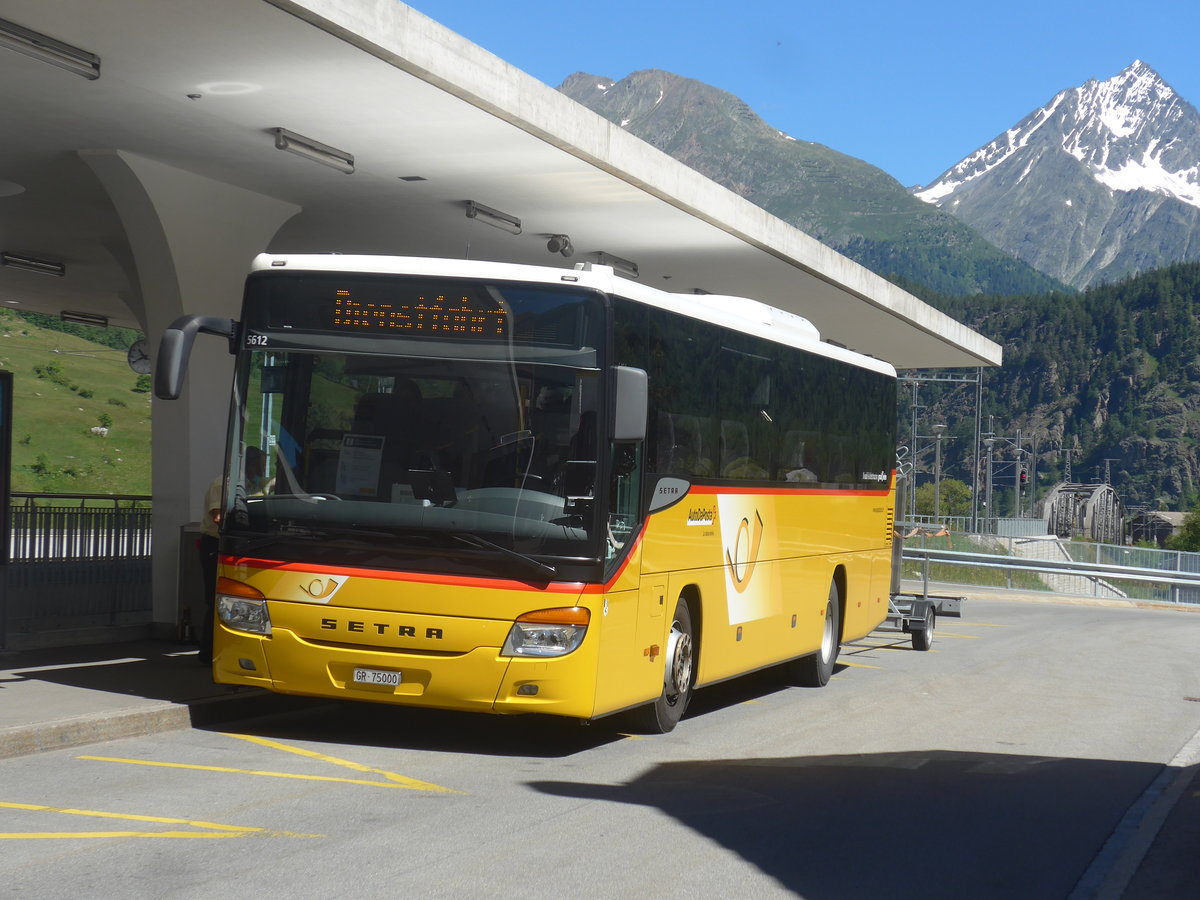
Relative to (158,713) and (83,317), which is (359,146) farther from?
(83,317)

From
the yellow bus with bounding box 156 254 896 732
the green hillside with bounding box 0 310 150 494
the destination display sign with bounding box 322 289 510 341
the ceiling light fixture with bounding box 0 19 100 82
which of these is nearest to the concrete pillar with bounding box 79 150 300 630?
the ceiling light fixture with bounding box 0 19 100 82

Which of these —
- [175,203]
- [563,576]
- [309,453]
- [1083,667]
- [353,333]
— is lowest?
[1083,667]

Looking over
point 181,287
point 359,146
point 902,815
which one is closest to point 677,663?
point 902,815

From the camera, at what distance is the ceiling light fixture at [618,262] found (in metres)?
20.8

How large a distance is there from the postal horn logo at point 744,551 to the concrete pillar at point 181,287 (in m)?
5.91

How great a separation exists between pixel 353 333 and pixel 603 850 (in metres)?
4.16

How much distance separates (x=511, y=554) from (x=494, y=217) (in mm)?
8973

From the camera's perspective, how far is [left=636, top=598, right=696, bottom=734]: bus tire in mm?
10984

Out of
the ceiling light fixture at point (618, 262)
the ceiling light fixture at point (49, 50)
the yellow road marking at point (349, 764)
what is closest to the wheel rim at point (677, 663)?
the yellow road marking at point (349, 764)

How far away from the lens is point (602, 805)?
822 cm

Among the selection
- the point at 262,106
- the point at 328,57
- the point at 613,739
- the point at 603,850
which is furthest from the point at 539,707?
the point at 262,106

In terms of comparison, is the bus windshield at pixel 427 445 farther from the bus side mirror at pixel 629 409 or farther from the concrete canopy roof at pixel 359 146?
the concrete canopy roof at pixel 359 146

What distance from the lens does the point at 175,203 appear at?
1544cm

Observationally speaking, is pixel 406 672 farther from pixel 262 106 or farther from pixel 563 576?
pixel 262 106
